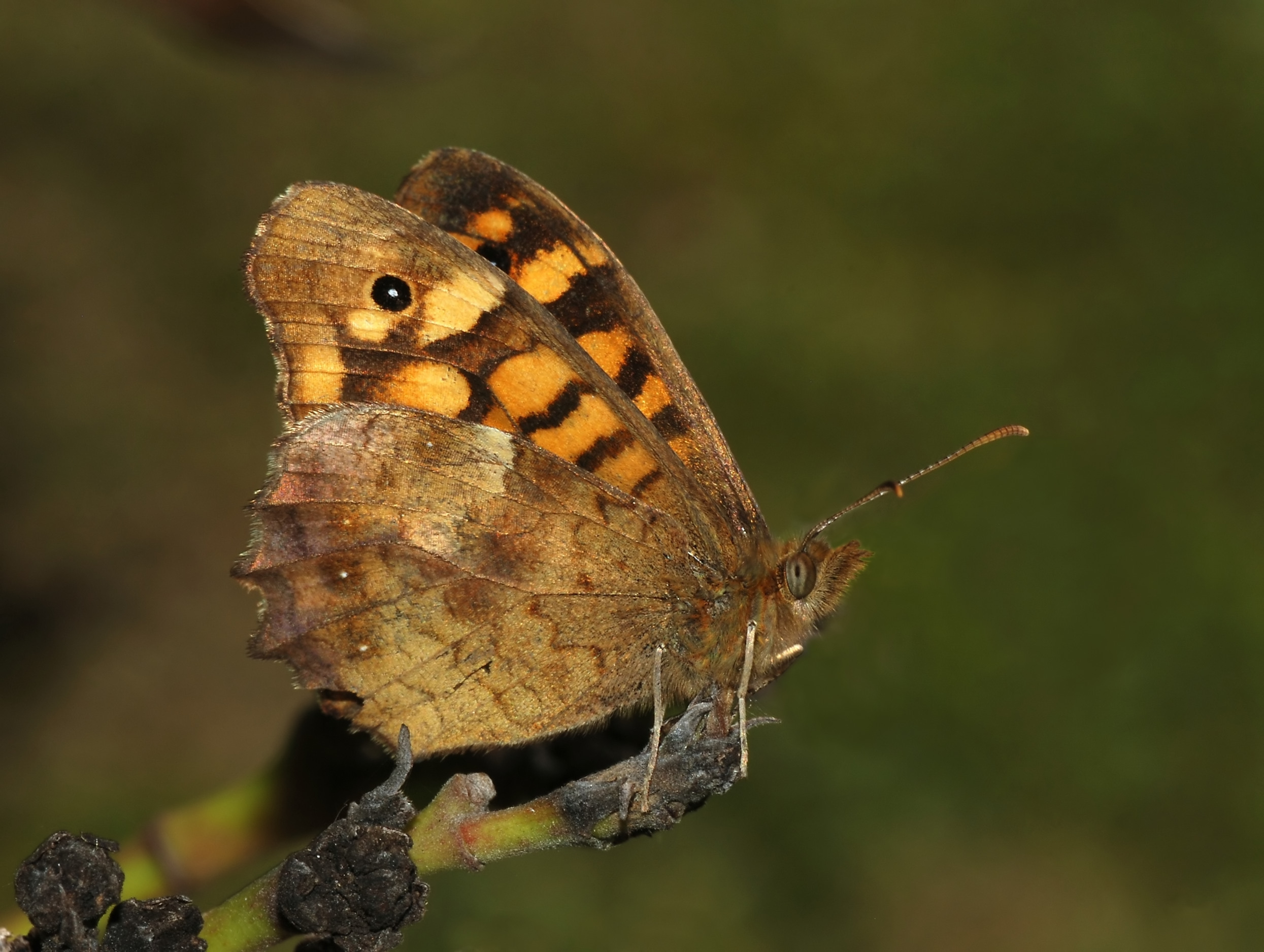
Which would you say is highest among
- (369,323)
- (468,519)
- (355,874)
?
(369,323)

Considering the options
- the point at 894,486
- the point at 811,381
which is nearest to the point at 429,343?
the point at 894,486

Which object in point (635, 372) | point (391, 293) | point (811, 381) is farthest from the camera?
point (811, 381)

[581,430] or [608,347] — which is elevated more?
[608,347]

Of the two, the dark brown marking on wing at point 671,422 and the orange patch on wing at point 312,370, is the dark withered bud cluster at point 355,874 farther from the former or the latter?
the dark brown marking on wing at point 671,422

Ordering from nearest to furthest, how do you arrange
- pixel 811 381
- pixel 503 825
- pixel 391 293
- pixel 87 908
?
pixel 87 908
pixel 503 825
pixel 391 293
pixel 811 381

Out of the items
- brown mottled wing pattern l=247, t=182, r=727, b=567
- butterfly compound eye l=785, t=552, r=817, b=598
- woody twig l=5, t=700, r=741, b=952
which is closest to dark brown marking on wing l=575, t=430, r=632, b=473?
brown mottled wing pattern l=247, t=182, r=727, b=567

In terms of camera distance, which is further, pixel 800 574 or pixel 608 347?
pixel 608 347

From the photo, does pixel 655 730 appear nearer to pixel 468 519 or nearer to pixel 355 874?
pixel 355 874

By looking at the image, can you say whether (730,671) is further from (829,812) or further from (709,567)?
(829,812)
